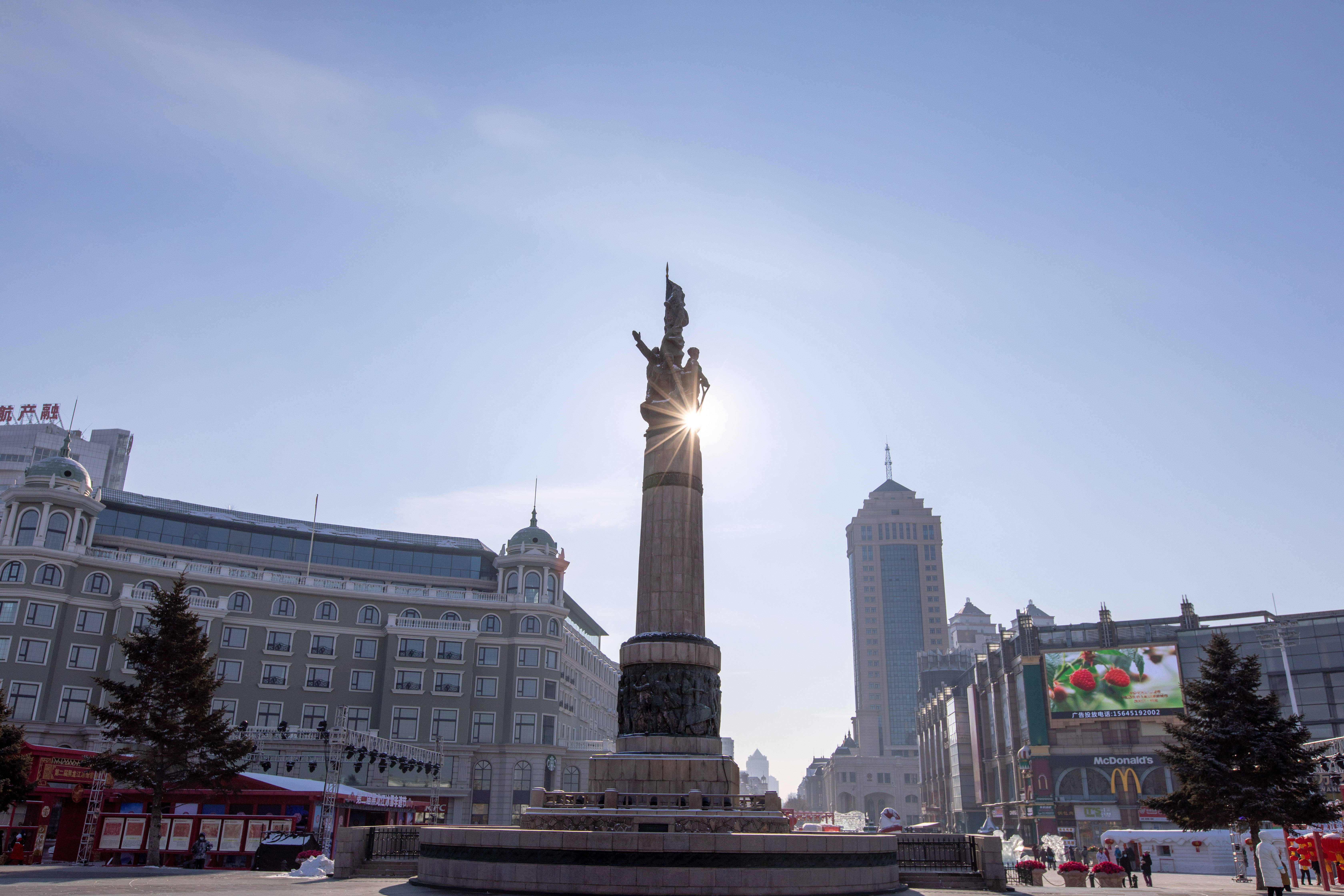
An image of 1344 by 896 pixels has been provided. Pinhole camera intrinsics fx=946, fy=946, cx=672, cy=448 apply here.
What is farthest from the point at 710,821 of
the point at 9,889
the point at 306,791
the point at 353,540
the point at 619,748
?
the point at 353,540

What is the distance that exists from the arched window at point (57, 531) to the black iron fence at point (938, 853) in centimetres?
5116

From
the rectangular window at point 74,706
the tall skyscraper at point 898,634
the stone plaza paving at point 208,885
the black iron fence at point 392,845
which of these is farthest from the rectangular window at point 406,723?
the tall skyscraper at point 898,634

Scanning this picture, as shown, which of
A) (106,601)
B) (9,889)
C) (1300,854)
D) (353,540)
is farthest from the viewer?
(353,540)

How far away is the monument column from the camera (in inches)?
882

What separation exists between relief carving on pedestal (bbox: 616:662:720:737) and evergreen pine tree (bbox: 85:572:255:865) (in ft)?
58.7

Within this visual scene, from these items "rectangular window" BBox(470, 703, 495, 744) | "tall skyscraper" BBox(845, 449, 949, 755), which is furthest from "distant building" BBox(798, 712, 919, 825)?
"rectangular window" BBox(470, 703, 495, 744)

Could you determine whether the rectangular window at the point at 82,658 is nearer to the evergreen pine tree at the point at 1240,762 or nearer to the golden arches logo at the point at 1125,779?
the evergreen pine tree at the point at 1240,762

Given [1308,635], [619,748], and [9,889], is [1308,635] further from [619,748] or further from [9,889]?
[9,889]

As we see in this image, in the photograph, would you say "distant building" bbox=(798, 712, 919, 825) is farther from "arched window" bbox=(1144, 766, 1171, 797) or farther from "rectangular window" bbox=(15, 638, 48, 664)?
"rectangular window" bbox=(15, 638, 48, 664)

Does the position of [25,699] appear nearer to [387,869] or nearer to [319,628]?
[319,628]

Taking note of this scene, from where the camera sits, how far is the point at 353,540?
7150 centimetres

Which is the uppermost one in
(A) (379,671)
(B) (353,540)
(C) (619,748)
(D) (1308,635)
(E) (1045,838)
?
(B) (353,540)

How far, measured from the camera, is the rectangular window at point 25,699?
5050 cm

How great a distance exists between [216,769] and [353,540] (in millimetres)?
39296
